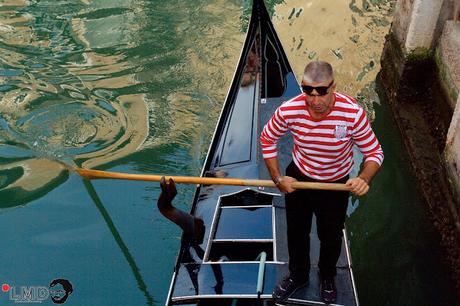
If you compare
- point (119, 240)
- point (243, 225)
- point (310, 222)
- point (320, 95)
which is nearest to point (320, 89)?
point (320, 95)

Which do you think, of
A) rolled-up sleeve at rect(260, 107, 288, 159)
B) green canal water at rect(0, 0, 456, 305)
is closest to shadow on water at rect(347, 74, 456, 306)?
green canal water at rect(0, 0, 456, 305)

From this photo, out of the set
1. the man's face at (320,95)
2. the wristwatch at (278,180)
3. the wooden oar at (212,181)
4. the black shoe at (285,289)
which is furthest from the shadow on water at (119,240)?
the man's face at (320,95)

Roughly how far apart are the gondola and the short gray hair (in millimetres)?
1101

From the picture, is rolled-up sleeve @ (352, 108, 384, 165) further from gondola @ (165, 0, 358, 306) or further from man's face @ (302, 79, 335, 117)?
gondola @ (165, 0, 358, 306)

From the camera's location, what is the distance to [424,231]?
384 cm

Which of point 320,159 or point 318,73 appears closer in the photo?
point 318,73

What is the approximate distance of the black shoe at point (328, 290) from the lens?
A: 2557 mm

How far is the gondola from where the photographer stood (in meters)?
2.64

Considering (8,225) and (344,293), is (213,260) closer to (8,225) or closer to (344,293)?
(344,293)

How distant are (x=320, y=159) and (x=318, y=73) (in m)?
0.40

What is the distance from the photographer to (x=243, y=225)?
305cm

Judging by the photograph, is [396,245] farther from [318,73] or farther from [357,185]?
[318,73]

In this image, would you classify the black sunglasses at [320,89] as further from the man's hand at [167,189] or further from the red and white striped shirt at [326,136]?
the man's hand at [167,189]

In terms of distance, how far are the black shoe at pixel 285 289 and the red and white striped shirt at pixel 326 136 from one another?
62 centimetres
